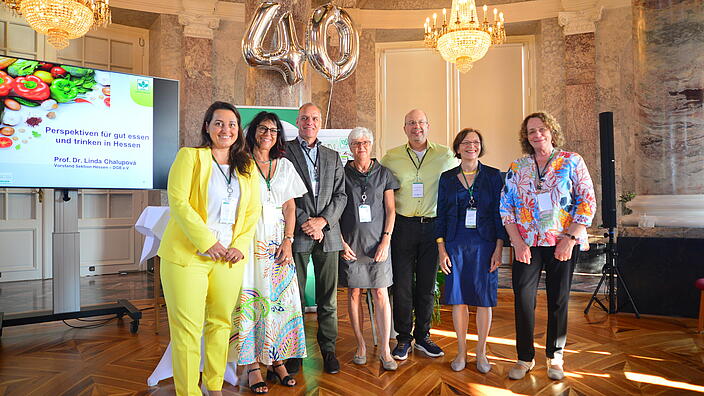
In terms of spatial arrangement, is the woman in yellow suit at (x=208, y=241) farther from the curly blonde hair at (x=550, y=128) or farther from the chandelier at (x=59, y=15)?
the chandelier at (x=59, y=15)

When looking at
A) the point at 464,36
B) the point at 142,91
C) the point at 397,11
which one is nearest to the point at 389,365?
the point at 142,91

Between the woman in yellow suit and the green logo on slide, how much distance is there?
7.28 ft

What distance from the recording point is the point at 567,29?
7754 mm

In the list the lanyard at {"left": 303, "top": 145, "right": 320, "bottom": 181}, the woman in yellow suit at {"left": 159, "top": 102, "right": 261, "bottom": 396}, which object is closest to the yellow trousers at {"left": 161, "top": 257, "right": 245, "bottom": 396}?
the woman in yellow suit at {"left": 159, "top": 102, "right": 261, "bottom": 396}

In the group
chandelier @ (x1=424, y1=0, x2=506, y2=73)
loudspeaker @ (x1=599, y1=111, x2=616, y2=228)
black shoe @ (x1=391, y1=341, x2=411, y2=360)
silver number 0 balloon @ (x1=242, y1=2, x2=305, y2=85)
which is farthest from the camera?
chandelier @ (x1=424, y1=0, x2=506, y2=73)

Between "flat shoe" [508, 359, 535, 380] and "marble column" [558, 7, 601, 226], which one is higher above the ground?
"marble column" [558, 7, 601, 226]

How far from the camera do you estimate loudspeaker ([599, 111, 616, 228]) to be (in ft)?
15.3

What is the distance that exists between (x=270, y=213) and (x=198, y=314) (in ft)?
2.16

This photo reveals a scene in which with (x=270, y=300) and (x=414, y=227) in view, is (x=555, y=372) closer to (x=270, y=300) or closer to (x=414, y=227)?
(x=414, y=227)

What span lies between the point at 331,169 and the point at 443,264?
917 millimetres

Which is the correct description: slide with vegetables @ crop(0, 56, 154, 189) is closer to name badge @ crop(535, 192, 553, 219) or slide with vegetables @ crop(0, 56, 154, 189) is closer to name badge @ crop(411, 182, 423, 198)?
name badge @ crop(411, 182, 423, 198)

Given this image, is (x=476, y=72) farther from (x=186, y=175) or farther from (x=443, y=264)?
(x=186, y=175)

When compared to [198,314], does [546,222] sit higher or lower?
higher

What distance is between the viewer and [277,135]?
2699 mm
